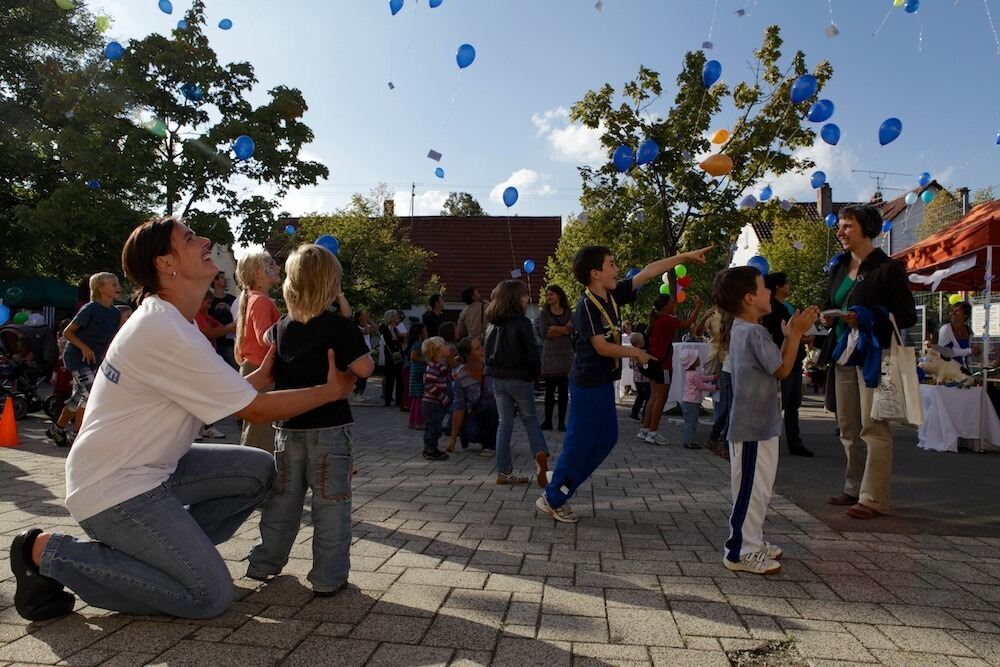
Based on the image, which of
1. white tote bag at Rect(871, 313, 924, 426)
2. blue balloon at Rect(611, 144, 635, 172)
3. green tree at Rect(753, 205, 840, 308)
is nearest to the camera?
white tote bag at Rect(871, 313, 924, 426)

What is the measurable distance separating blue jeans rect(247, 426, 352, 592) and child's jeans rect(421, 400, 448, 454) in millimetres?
4231

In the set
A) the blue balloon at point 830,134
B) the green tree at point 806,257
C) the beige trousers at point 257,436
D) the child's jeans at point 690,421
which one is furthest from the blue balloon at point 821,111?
the green tree at point 806,257

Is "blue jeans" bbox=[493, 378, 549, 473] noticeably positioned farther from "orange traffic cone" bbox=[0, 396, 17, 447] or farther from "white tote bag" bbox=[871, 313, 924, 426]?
"orange traffic cone" bbox=[0, 396, 17, 447]

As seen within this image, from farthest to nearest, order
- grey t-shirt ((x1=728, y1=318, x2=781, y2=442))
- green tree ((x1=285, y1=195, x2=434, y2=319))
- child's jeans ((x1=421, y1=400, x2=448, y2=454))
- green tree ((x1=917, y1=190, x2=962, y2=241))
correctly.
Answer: green tree ((x1=917, y1=190, x2=962, y2=241)) < green tree ((x1=285, y1=195, x2=434, y2=319)) < child's jeans ((x1=421, y1=400, x2=448, y2=454)) < grey t-shirt ((x1=728, y1=318, x2=781, y2=442))

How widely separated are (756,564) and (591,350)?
1641mm

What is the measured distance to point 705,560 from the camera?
12.6ft

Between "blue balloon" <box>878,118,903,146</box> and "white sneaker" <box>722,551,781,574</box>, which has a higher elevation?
"blue balloon" <box>878,118,903,146</box>

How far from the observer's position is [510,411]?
6.04 m

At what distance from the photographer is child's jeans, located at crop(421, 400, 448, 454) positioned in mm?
7551

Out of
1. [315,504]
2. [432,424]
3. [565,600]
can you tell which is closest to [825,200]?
[432,424]

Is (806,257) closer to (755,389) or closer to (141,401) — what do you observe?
(755,389)

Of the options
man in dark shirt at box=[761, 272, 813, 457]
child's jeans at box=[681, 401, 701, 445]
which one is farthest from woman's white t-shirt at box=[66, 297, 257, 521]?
child's jeans at box=[681, 401, 701, 445]

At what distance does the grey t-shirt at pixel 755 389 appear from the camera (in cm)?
374

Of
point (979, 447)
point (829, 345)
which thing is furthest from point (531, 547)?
point (979, 447)
